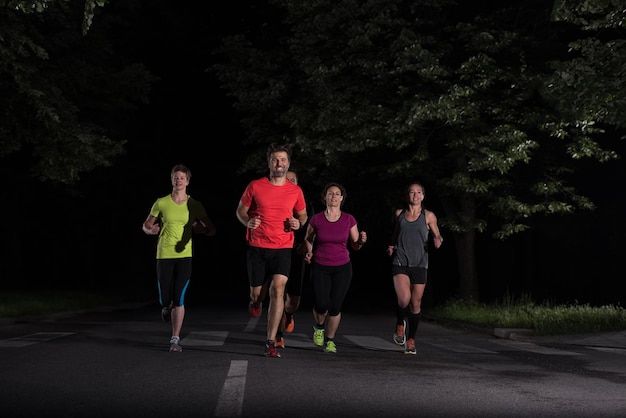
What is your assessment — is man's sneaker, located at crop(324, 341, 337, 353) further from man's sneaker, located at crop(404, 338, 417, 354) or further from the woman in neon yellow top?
the woman in neon yellow top

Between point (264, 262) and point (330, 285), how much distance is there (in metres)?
1.06

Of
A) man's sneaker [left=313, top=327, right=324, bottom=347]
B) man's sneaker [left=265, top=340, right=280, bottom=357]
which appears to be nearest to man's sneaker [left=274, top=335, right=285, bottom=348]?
man's sneaker [left=313, top=327, right=324, bottom=347]

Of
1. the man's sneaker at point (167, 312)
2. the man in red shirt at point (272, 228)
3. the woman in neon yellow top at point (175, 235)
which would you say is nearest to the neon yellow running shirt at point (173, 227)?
the woman in neon yellow top at point (175, 235)

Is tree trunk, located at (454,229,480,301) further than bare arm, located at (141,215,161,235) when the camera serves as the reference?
Yes

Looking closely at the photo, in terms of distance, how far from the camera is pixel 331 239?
10.1 metres

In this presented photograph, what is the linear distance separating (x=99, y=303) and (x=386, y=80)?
35.5 ft

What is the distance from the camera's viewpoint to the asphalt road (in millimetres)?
6664

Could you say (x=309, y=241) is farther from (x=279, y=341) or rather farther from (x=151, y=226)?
(x=151, y=226)

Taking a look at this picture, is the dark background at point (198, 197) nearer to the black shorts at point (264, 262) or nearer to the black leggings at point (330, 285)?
the black leggings at point (330, 285)

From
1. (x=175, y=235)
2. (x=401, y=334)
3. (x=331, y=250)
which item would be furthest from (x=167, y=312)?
(x=401, y=334)

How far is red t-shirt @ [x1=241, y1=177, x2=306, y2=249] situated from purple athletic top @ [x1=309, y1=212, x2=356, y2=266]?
2.16 ft

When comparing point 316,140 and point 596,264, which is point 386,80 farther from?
point 596,264

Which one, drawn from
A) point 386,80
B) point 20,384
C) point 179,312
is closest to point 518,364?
point 179,312

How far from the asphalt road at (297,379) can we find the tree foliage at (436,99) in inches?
303
